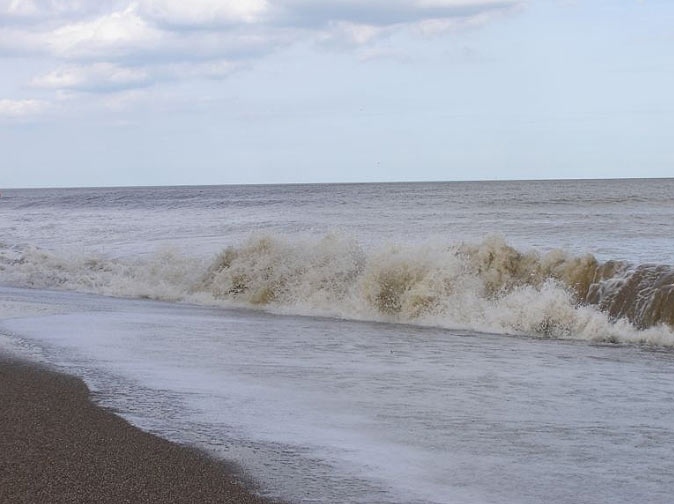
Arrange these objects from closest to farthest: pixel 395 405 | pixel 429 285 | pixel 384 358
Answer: pixel 395 405 < pixel 384 358 < pixel 429 285

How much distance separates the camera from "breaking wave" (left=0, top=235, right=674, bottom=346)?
11680 mm

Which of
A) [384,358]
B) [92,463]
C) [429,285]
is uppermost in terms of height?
[429,285]

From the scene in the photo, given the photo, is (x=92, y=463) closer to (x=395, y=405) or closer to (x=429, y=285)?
(x=395, y=405)

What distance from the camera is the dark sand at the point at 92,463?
4570 mm

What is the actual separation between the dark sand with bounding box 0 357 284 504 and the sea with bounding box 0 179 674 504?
24 centimetres

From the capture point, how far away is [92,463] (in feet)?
16.8

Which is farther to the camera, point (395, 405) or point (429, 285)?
point (429, 285)

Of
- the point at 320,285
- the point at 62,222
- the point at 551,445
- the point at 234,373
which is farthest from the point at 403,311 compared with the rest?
the point at 62,222

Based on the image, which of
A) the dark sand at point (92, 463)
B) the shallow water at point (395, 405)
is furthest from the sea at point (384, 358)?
the dark sand at point (92, 463)

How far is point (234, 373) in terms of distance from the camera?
8.23 metres

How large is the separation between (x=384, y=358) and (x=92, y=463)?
454 cm

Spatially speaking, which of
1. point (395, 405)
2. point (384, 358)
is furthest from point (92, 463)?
point (384, 358)

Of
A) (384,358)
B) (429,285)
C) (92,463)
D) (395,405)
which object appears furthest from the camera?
(429,285)

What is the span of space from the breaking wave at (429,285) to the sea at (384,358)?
4cm
